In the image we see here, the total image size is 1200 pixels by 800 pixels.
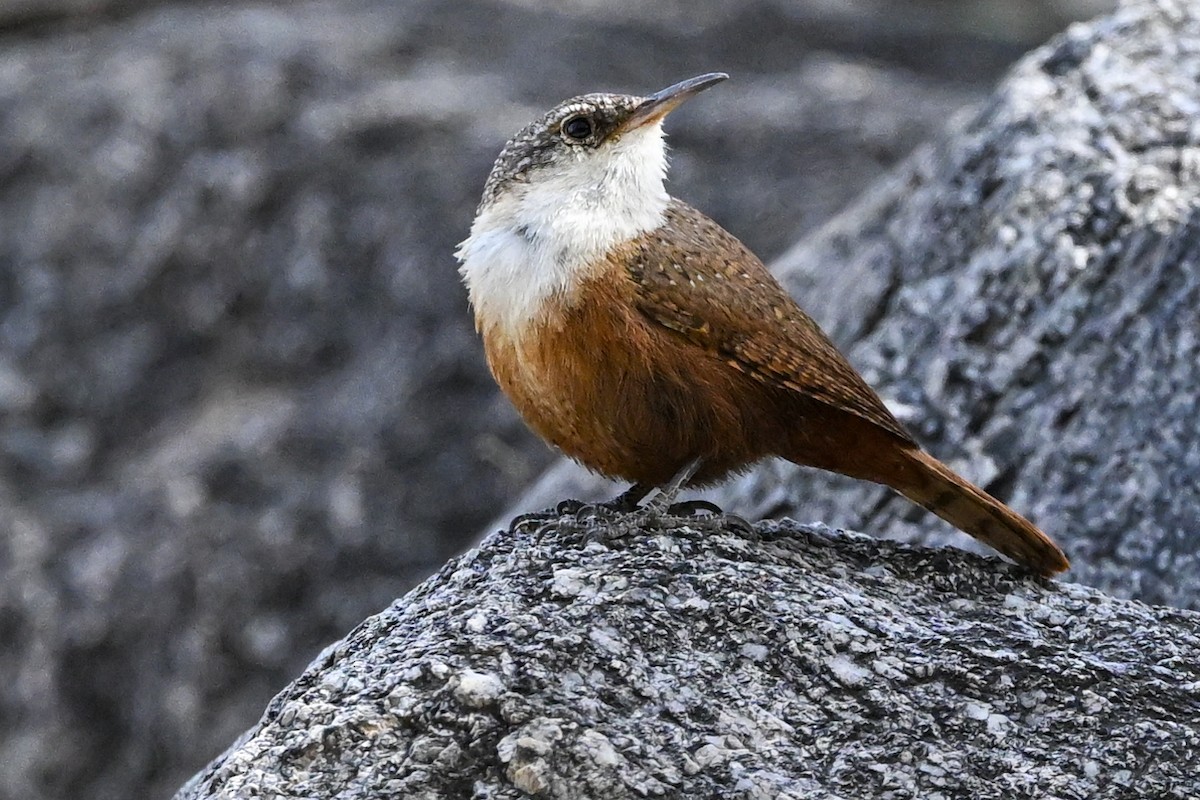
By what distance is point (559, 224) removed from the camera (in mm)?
4414

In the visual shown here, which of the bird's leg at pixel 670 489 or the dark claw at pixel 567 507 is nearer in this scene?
the bird's leg at pixel 670 489

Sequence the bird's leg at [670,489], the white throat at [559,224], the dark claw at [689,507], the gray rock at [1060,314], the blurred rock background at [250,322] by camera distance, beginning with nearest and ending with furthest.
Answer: the bird's leg at [670,489] → the white throat at [559,224] → the dark claw at [689,507] → the gray rock at [1060,314] → the blurred rock background at [250,322]

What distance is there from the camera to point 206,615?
731cm

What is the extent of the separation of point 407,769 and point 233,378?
5406 mm

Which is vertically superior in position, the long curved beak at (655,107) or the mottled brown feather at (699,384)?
the long curved beak at (655,107)

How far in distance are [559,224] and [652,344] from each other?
1.57ft

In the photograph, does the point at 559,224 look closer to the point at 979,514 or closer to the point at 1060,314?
the point at 979,514

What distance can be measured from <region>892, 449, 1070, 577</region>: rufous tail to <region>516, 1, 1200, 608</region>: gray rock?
774 mm

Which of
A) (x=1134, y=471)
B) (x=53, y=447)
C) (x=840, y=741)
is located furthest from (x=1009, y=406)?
(x=53, y=447)

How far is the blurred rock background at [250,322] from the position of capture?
7.32m

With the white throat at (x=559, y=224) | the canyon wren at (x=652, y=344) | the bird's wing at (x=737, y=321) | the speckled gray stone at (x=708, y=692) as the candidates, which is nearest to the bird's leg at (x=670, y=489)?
the canyon wren at (x=652, y=344)

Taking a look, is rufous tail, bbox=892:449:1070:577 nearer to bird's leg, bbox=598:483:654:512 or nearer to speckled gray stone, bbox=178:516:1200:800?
speckled gray stone, bbox=178:516:1200:800

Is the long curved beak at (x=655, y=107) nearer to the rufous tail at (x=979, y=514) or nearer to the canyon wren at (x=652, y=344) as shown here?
the canyon wren at (x=652, y=344)

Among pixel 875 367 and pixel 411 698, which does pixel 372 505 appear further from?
pixel 411 698
